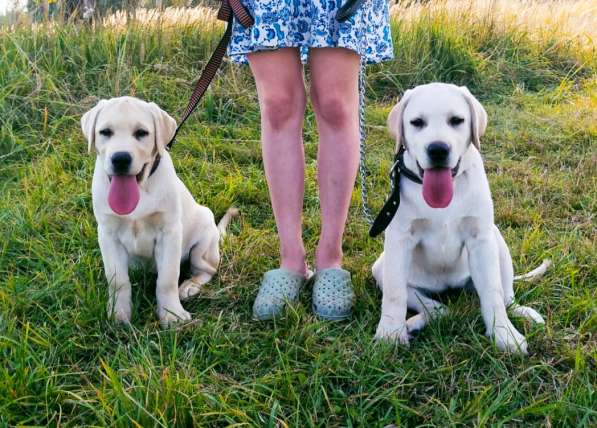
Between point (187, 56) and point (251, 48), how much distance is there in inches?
124

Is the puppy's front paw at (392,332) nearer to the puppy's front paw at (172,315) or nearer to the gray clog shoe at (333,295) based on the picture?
the gray clog shoe at (333,295)

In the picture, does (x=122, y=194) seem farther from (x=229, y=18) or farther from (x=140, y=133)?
(x=229, y=18)

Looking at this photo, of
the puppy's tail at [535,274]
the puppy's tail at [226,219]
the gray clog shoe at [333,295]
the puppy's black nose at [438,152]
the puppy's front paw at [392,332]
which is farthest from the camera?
the puppy's tail at [226,219]

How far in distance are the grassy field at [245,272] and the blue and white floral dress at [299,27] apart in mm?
1026

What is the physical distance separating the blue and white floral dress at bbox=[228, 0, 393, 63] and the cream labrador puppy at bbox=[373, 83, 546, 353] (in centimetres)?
35

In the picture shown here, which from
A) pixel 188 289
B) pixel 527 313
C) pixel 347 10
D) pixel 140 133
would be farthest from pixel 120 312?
pixel 527 313

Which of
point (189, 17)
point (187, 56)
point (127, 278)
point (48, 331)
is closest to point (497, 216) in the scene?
point (127, 278)

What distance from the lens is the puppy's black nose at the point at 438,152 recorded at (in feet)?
6.76

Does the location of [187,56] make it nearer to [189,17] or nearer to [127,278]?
[189,17]

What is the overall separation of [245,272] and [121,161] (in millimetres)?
848

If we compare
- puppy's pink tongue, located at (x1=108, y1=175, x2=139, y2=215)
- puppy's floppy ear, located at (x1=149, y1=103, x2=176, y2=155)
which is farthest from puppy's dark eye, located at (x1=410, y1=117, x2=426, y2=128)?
puppy's pink tongue, located at (x1=108, y1=175, x2=139, y2=215)

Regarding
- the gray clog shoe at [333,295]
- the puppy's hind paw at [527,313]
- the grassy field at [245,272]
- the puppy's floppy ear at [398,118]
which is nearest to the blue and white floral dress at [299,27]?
the puppy's floppy ear at [398,118]

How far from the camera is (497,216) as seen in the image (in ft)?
11.1

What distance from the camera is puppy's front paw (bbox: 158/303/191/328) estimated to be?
237 cm
